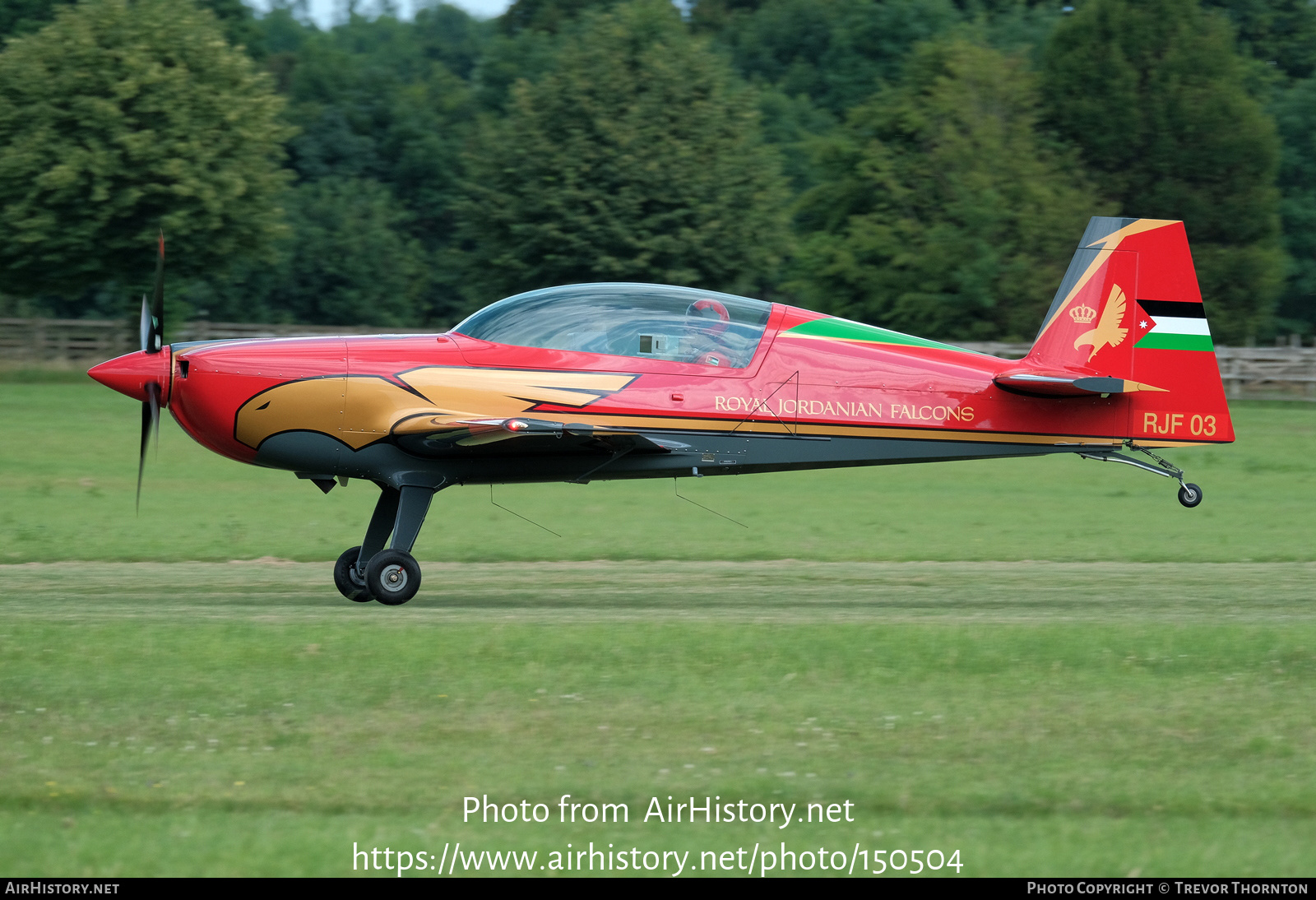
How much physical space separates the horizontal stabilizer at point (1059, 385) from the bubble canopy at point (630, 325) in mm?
2166

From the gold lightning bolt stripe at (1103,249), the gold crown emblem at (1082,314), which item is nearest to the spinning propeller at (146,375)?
the gold lightning bolt stripe at (1103,249)

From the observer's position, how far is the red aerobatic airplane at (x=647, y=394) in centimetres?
1220

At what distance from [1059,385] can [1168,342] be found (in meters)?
1.31

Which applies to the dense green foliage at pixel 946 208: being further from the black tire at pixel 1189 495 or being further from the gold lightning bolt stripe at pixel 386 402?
the gold lightning bolt stripe at pixel 386 402

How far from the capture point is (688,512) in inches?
880

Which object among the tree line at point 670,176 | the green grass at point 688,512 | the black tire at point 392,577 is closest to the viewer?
the black tire at point 392,577

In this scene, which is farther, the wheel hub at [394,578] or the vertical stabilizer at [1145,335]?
the vertical stabilizer at [1145,335]

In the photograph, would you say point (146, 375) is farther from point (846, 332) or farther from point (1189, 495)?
point (1189, 495)

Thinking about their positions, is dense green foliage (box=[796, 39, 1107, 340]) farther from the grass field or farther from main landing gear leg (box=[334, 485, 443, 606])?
main landing gear leg (box=[334, 485, 443, 606])

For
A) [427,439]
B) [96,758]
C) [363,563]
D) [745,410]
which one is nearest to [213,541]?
[363,563]

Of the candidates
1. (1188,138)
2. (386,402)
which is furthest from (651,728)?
(1188,138)
